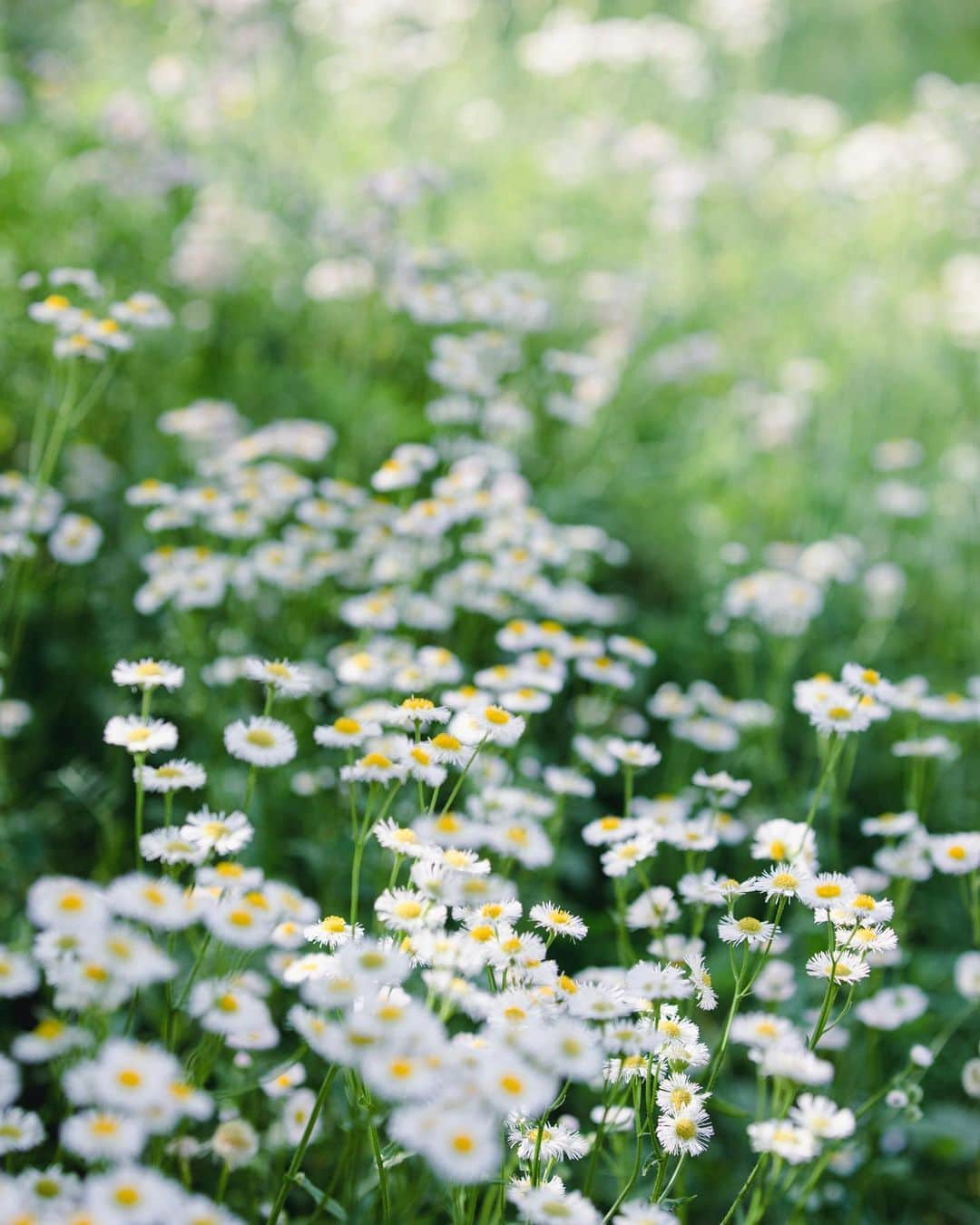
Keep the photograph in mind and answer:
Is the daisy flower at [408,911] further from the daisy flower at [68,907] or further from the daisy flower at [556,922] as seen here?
the daisy flower at [68,907]

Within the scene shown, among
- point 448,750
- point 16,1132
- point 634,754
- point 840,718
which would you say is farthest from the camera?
point 634,754

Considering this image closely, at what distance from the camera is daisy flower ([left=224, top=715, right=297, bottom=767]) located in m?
1.34

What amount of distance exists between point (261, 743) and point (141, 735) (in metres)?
0.14

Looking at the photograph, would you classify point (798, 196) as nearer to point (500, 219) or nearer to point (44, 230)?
point (500, 219)

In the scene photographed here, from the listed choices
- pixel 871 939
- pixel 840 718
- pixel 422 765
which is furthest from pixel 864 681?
pixel 422 765

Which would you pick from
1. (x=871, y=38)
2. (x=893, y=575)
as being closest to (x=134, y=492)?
(x=893, y=575)

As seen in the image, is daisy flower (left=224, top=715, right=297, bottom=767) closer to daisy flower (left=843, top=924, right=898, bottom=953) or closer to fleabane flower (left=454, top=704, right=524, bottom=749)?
fleabane flower (left=454, top=704, right=524, bottom=749)

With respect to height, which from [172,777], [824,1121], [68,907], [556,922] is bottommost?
[824,1121]

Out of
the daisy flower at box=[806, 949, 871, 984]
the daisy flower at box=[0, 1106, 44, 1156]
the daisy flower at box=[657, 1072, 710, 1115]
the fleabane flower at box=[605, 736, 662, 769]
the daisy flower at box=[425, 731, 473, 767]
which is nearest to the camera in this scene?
the daisy flower at box=[0, 1106, 44, 1156]

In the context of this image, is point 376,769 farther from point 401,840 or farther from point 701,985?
point 701,985

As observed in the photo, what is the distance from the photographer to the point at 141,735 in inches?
50.7

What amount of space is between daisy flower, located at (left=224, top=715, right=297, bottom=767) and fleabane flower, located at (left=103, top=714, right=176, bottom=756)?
8 centimetres

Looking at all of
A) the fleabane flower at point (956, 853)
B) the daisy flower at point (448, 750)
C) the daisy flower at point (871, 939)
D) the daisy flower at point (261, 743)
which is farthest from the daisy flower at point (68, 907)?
the fleabane flower at point (956, 853)

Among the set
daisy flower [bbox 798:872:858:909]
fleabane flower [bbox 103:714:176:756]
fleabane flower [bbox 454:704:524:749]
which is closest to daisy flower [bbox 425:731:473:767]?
fleabane flower [bbox 454:704:524:749]
